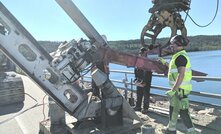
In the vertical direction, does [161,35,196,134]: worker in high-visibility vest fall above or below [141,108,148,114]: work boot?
above

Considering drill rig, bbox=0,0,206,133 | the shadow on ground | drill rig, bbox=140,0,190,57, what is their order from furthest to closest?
1. the shadow on ground
2. drill rig, bbox=140,0,190,57
3. drill rig, bbox=0,0,206,133

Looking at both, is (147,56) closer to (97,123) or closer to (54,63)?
(97,123)

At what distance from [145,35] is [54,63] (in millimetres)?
3278

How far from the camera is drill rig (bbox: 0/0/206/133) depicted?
6.14 meters

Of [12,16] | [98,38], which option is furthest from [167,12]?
[12,16]

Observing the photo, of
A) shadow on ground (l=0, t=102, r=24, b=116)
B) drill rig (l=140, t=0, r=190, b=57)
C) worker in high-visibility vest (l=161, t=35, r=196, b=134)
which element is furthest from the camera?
shadow on ground (l=0, t=102, r=24, b=116)

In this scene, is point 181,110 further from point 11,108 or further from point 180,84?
point 11,108

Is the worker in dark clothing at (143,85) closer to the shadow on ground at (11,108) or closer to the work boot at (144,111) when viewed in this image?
the work boot at (144,111)

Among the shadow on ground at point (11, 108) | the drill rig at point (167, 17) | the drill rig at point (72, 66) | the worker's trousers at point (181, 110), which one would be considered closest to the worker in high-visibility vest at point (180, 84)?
the worker's trousers at point (181, 110)

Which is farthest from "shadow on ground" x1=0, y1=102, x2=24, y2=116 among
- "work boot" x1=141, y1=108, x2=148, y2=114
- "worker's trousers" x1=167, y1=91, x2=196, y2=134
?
"worker's trousers" x1=167, y1=91, x2=196, y2=134

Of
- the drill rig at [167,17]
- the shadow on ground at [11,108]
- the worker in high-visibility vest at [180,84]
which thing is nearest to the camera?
the worker in high-visibility vest at [180,84]

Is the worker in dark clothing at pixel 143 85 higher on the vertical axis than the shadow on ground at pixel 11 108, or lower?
higher

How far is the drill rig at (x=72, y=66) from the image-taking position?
20.1 ft

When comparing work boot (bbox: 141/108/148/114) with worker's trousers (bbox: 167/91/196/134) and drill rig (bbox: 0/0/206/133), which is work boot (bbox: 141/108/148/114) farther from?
worker's trousers (bbox: 167/91/196/134)
